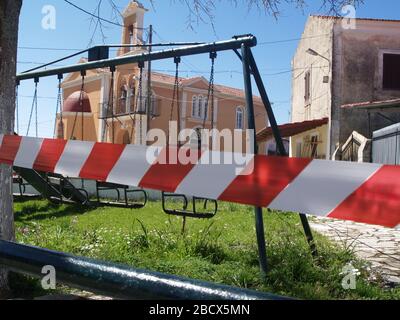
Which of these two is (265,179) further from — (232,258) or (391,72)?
(391,72)

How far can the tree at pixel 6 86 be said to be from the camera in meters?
3.67

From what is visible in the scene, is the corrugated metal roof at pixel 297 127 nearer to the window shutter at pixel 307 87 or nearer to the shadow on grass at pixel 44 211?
the window shutter at pixel 307 87

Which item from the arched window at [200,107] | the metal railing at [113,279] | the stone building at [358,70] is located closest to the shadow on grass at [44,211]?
the metal railing at [113,279]

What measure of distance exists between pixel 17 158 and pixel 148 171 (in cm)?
141

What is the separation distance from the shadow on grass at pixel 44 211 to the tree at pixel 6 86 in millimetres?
5752

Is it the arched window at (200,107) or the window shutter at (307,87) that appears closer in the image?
the window shutter at (307,87)

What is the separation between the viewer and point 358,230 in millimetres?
8805

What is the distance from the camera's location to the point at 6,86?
3707 millimetres

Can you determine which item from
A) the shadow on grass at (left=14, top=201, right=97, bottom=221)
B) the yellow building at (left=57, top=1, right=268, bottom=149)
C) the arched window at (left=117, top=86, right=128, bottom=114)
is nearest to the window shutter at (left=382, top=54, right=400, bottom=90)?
the yellow building at (left=57, top=1, right=268, bottom=149)

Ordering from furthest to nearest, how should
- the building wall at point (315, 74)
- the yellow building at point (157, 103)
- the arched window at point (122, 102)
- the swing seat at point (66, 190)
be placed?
1. the yellow building at point (157, 103)
2. the arched window at point (122, 102)
3. the building wall at point (315, 74)
4. the swing seat at point (66, 190)

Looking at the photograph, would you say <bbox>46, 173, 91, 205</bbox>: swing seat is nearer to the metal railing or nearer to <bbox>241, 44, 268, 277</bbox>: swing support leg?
<bbox>241, 44, 268, 277</bbox>: swing support leg

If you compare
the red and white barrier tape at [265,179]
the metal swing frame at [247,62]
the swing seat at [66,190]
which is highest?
the metal swing frame at [247,62]

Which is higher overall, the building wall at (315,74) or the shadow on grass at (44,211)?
the building wall at (315,74)
